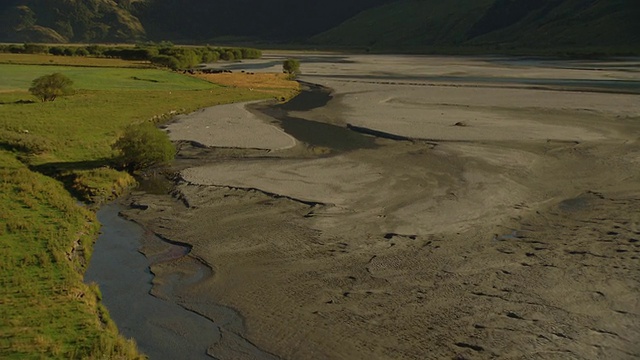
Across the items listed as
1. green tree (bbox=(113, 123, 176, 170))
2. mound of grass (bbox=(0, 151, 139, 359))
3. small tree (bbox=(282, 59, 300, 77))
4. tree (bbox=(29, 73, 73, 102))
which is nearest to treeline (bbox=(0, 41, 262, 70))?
small tree (bbox=(282, 59, 300, 77))

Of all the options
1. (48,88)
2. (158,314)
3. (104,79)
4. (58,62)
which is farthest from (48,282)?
(58,62)

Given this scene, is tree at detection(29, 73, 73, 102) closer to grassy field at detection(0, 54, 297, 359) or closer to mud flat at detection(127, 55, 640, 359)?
grassy field at detection(0, 54, 297, 359)

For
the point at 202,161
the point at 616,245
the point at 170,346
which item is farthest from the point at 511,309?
the point at 202,161

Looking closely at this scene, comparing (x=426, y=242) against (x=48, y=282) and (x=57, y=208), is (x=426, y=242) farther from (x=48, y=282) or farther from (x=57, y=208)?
(x=57, y=208)

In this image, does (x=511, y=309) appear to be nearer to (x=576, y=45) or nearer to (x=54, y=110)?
(x=54, y=110)

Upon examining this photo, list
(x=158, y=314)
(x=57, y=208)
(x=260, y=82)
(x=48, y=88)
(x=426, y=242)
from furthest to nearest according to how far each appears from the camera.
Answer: (x=260, y=82)
(x=48, y=88)
(x=57, y=208)
(x=426, y=242)
(x=158, y=314)

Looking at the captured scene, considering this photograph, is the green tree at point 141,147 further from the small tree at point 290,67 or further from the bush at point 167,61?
the bush at point 167,61

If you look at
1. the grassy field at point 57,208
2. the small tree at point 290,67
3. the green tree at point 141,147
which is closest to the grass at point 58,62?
the small tree at point 290,67
